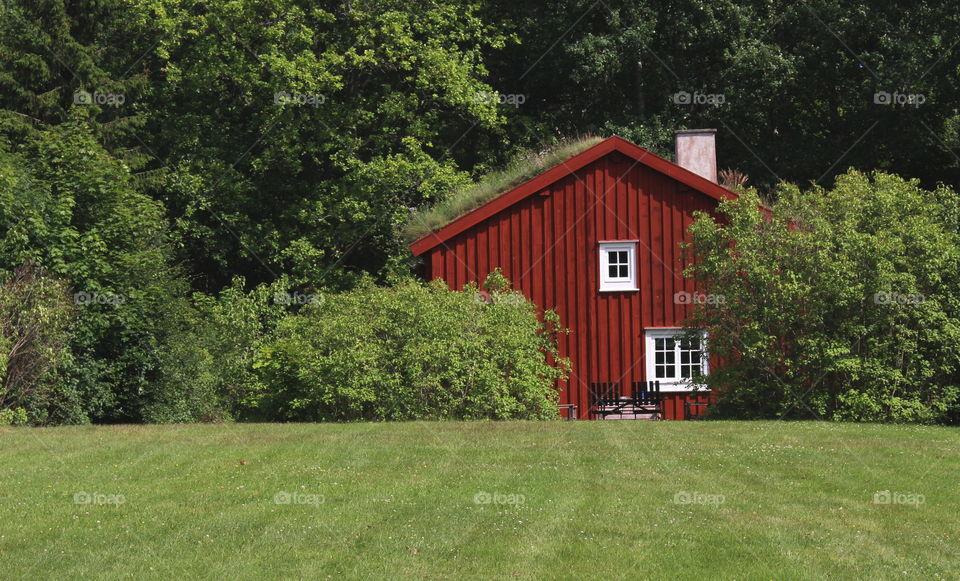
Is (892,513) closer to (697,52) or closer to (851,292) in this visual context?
(851,292)

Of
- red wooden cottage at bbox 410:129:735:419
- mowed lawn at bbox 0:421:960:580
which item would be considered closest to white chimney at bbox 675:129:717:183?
red wooden cottage at bbox 410:129:735:419

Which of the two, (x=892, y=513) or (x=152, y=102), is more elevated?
(x=152, y=102)

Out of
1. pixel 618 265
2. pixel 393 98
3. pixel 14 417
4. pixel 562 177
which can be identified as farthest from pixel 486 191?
pixel 14 417

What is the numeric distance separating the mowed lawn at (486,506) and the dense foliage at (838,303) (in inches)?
142

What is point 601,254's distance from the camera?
90.7 feet

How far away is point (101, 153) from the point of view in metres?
26.7

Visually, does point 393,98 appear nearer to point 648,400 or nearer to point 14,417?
point 648,400

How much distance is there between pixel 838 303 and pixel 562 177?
820 cm

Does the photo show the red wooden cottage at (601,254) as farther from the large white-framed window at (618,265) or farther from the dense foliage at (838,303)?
the dense foliage at (838,303)

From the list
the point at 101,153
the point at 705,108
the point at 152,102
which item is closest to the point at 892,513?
the point at 101,153

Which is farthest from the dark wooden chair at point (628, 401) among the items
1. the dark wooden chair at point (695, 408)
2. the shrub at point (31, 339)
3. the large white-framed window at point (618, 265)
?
the shrub at point (31, 339)

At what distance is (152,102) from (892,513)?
33661mm

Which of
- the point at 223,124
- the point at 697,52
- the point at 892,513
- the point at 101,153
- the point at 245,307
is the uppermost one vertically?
the point at 697,52

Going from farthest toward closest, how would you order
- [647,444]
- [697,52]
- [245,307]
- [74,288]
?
1. [697,52]
2. [245,307]
3. [74,288]
4. [647,444]
